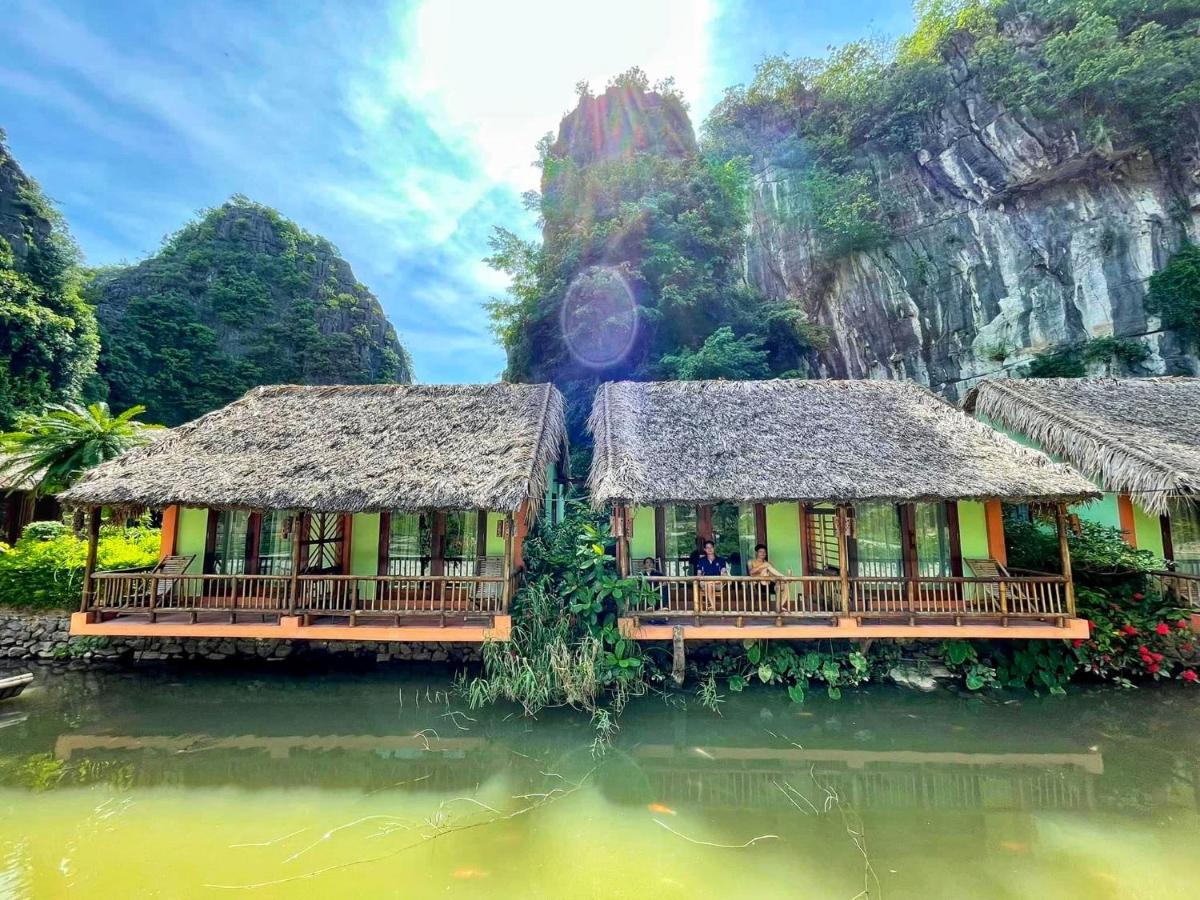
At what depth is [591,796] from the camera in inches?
217

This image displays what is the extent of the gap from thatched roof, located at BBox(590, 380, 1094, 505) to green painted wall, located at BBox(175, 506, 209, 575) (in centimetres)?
688

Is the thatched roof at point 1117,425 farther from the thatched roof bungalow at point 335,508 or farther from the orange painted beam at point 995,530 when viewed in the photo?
the thatched roof bungalow at point 335,508

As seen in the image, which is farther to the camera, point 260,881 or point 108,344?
point 108,344

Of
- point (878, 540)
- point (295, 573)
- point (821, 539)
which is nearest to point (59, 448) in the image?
point (295, 573)

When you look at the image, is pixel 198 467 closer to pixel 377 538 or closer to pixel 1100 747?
pixel 377 538

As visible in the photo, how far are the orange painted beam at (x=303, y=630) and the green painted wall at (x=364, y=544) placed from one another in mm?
1609

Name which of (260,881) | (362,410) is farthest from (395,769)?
(362,410)

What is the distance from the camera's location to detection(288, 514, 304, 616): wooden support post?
302 inches

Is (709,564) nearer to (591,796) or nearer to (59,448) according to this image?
(591,796)

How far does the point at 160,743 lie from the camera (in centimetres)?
660

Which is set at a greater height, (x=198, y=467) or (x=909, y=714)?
(x=198, y=467)

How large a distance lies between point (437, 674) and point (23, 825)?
4.52m

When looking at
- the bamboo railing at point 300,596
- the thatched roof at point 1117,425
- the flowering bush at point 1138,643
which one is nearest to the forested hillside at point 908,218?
the thatched roof at point 1117,425

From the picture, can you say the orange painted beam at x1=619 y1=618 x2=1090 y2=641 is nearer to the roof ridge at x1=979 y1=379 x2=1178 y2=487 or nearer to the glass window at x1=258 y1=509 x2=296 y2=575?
the roof ridge at x1=979 y1=379 x2=1178 y2=487
